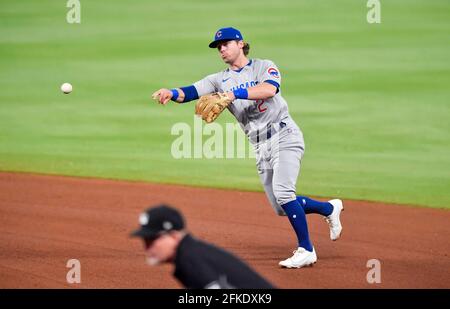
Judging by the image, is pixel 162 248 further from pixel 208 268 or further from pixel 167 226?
pixel 208 268

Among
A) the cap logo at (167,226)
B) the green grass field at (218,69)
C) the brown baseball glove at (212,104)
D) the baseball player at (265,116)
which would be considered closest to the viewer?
the cap logo at (167,226)

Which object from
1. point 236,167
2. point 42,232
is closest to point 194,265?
point 42,232

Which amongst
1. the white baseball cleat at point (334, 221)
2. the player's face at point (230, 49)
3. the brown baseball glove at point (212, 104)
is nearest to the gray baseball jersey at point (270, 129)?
the player's face at point (230, 49)

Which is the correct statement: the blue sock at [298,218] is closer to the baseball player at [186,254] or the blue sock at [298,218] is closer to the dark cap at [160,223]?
the baseball player at [186,254]

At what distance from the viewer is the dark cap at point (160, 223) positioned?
11.5 feet

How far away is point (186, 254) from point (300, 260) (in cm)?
375

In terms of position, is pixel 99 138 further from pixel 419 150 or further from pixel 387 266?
pixel 387 266

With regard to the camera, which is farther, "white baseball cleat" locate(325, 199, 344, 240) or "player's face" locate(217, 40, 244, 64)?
"white baseball cleat" locate(325, 199, 344, 240)

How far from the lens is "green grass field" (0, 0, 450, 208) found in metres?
12.6

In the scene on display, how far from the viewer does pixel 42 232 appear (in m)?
8.73

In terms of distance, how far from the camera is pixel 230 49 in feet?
23.7

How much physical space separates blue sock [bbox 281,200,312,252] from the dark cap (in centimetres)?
368

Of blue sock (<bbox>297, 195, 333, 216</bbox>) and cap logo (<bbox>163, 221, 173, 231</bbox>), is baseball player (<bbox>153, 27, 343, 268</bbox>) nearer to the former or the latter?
blue sock (<bbox>297, 195, 333, 216</bbox>)

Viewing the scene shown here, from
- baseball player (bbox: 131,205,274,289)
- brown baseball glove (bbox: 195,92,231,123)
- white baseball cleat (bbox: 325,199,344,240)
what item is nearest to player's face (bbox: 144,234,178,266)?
baseball player (bbox: 131,205,274,289)
